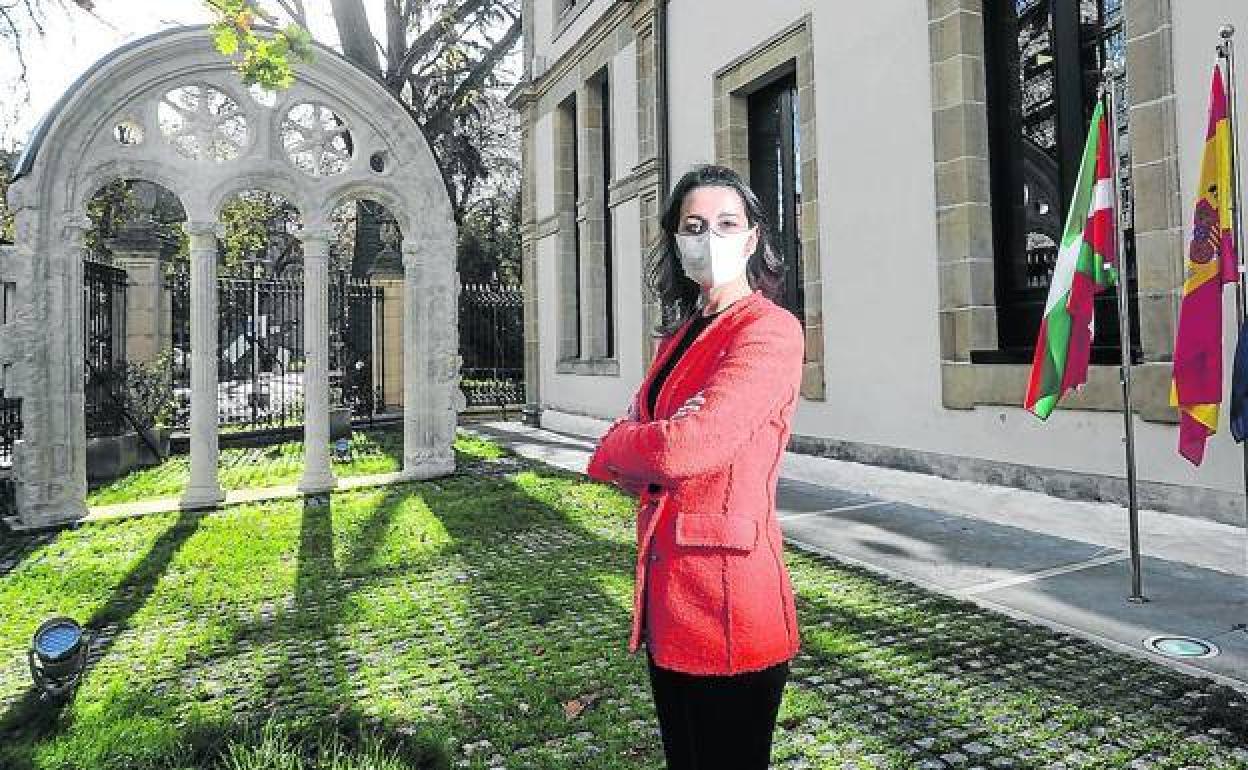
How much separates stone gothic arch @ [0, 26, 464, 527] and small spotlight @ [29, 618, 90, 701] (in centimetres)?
481

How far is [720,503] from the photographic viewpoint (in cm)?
157

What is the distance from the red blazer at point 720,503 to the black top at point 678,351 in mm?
149

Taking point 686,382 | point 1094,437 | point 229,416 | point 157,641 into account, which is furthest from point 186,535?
point 229,416

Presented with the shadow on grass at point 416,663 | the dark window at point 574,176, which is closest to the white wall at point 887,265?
the shadow on grass at point 416,663

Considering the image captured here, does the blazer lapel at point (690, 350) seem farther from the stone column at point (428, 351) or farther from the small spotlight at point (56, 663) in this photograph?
the stone column at point (428, 351)

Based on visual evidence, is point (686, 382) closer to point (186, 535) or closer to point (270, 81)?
point (270, 81)

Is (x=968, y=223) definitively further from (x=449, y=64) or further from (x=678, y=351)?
(x=449, y=64)

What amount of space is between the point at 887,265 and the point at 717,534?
687 centimetres

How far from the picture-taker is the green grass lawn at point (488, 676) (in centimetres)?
290

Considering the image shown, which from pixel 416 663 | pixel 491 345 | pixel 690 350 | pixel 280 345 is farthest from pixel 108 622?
pixel 491 345

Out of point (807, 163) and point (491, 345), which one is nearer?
point (807, 163)

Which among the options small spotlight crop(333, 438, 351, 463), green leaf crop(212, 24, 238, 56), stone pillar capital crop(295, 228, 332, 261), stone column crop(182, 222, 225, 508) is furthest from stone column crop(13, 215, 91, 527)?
green leaf crop(212, 24, 238, 56)

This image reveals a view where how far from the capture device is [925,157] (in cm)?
738

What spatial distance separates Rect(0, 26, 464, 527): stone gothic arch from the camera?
738 centimetres
